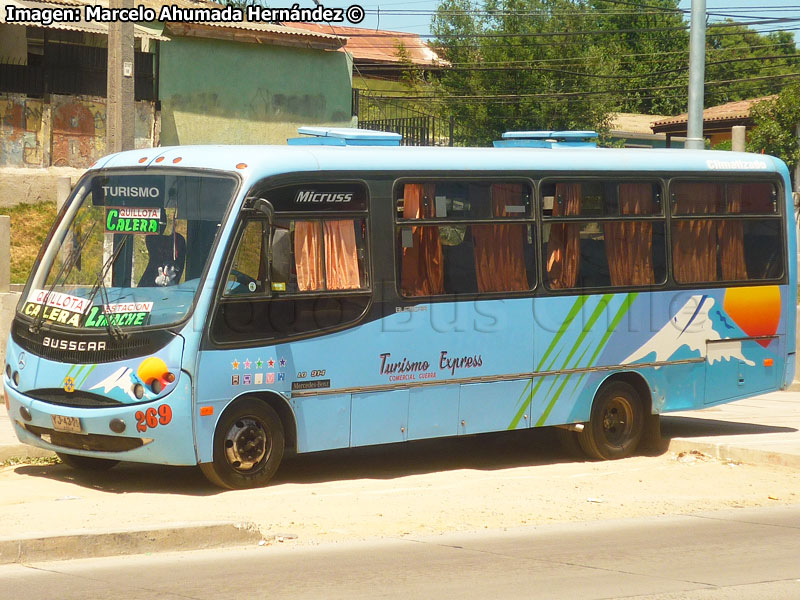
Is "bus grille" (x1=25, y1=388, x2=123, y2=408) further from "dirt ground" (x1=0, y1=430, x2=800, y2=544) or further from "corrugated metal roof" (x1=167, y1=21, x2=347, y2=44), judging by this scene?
"corrugated metal roof" (x1=167, y1=21, x2=347, y2=44)

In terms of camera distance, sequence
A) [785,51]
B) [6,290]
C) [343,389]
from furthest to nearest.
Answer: [785,51] → [6,290] → [343,389]

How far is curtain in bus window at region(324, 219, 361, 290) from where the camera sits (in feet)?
33.4

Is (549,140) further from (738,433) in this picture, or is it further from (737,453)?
(738,433)

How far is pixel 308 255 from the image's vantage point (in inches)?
396

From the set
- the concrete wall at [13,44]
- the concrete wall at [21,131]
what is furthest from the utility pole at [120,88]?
the concrete wall at [13,44]

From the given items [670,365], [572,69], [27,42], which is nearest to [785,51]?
[572,69]

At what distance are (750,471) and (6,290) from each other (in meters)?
8.86

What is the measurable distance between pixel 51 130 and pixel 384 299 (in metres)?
16.2

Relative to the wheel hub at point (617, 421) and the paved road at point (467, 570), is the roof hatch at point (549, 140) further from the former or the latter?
the paved road at point (467, 570)

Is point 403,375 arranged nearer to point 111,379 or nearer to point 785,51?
point 111,379

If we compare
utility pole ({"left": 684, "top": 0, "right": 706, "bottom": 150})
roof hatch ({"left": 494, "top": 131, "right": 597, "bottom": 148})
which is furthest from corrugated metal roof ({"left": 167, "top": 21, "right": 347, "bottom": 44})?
roof hatch ({"left": 494, "top": 131, "right": 597, "bottom": 148})

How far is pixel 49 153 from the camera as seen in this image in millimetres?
24656

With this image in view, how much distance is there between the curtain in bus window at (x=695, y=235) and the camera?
12.6 m

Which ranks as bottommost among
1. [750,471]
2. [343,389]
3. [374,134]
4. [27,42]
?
[750,471]
